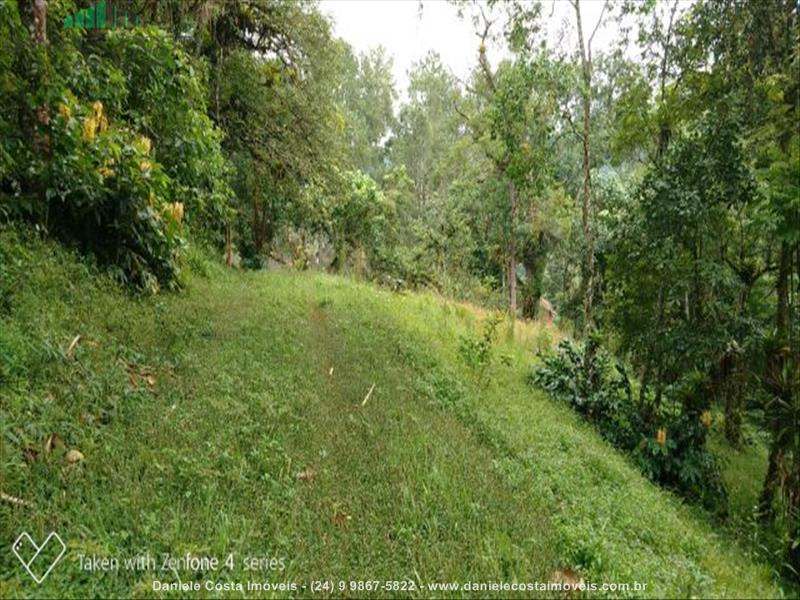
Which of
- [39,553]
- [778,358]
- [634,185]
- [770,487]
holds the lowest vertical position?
[770,487]

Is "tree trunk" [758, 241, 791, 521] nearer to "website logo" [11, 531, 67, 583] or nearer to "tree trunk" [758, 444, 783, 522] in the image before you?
"tree trunk" [758, 444, 783, 522]

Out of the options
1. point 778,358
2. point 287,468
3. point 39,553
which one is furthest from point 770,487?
point 39,553

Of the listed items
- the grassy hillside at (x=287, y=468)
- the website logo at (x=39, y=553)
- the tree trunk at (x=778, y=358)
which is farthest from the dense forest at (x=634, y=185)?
the website logo at (x=39, y=553)

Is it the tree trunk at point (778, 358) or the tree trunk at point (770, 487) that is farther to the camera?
the tree trunk at point (770, 487)

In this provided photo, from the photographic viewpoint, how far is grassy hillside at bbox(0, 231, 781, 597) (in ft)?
8.36

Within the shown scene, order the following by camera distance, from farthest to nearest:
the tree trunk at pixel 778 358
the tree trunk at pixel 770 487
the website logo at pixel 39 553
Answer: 1. the tree trunk at pixel 770 487
2. the tree trunk at pixel 778 358
3. the website logo at pixel 39 553

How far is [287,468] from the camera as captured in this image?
334 cm

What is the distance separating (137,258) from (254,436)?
4.01 m

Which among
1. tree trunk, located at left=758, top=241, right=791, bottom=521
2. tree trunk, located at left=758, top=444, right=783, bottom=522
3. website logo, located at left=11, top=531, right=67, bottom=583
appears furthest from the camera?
tree trunk, located at left=758, top=444, right=783, bottom=522

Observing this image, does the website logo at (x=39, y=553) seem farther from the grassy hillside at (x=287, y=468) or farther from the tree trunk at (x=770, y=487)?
the tree trunk at (x=770, y=487)

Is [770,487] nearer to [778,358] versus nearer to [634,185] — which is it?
[778,358]

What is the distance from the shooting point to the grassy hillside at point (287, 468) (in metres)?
2.55

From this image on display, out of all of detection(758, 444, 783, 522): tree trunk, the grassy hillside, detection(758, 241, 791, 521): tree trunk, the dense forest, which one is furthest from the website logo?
detection(758, 444, 783, 522): tree trunk

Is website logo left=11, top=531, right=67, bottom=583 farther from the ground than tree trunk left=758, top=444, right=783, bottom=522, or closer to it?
farther from the ground
